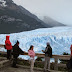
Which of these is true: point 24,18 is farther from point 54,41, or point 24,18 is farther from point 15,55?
point 15,55

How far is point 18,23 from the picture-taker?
9381 centimetres

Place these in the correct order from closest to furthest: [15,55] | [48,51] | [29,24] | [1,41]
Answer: [48,51], [15,55], [1,41], [29,24]

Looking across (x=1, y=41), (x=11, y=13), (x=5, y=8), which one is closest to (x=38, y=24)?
(x=11, y=13)

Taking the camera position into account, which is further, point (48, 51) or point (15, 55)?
point (15, 55)

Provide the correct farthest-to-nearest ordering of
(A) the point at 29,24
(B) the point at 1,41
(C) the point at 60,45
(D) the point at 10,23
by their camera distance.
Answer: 1. (A) the point at 29,24
2. (D) the point at 10,23
3. (B) the point at 1,41
4. (C) the point at 60,45

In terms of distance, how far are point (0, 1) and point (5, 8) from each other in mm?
6952

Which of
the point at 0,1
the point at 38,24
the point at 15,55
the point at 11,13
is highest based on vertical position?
the point at 0,1

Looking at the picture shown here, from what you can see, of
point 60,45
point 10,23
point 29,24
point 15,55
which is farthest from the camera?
point 29,24

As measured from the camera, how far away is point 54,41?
2245 centimetres

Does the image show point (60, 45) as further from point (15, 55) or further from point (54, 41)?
point (15, 55)

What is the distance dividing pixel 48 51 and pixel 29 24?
305 ft

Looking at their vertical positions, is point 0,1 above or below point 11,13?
above

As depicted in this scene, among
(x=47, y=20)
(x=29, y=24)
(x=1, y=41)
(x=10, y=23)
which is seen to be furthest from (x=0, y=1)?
(x=1, y=41)

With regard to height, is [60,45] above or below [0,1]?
below
